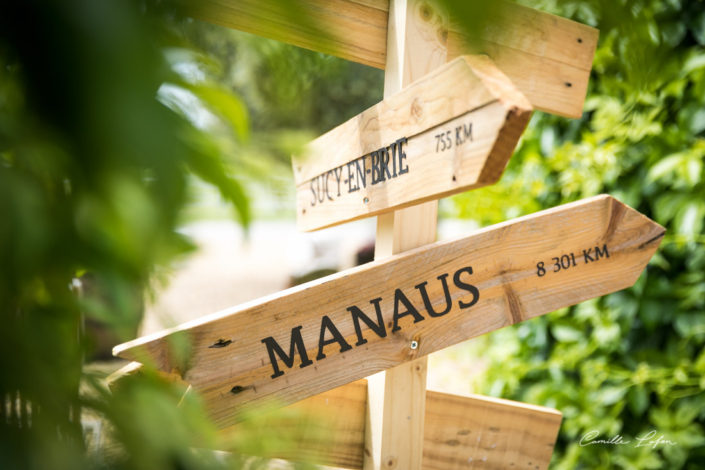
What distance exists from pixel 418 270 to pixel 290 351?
23 cm

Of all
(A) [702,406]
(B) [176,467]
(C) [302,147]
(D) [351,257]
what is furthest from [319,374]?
(D) [351,257]

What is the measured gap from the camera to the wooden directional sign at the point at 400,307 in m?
0.85

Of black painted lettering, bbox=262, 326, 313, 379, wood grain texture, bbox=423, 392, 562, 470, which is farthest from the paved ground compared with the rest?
black painted lettering, bbox=262, 326, 313, 379

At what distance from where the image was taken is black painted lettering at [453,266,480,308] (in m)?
0.94

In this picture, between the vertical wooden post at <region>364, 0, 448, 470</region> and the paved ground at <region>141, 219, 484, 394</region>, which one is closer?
the vertical wooden post at <region>364, 0, 448, 470</region>

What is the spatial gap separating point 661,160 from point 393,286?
119 cm

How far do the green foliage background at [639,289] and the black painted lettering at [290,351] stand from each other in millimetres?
1135

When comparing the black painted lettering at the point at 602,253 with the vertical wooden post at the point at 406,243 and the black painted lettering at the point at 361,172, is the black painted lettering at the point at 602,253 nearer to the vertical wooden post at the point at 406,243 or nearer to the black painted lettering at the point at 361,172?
the vertical wooden post at the point at 406,243

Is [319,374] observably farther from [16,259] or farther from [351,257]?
[351,257]

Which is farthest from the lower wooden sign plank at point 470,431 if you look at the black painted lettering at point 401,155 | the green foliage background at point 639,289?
the green foliage background at point 639,289

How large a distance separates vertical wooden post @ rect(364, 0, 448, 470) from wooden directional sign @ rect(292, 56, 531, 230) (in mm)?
85

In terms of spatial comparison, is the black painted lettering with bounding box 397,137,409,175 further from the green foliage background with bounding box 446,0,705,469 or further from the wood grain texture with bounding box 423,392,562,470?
the green foliage background with bounding box 446,0,705,469

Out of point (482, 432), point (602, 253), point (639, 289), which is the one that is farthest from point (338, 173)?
point (639, 289)

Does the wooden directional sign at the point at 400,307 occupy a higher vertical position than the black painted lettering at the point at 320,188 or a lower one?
lower
